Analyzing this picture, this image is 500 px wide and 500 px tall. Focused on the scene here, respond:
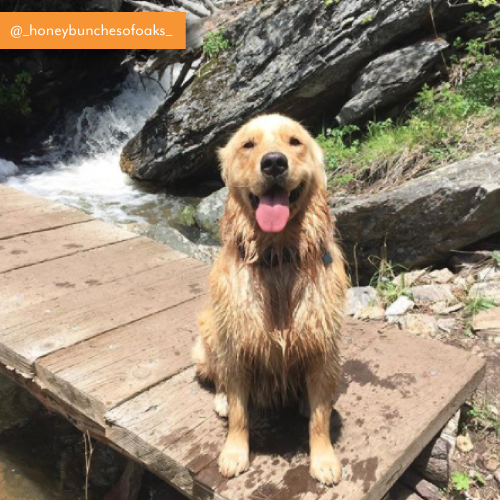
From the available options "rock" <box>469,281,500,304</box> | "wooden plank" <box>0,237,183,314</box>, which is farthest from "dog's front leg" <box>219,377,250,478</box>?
"rock" <box>469,281,500,304</box>

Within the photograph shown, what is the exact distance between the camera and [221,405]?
2375 millimetres

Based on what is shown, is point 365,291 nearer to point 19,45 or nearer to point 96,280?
point 96,280

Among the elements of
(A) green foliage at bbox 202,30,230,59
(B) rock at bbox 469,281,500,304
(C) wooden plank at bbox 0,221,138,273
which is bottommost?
(B) rock at bbox 469,281,500,304

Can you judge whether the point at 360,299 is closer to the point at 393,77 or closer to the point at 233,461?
the point at 233,461

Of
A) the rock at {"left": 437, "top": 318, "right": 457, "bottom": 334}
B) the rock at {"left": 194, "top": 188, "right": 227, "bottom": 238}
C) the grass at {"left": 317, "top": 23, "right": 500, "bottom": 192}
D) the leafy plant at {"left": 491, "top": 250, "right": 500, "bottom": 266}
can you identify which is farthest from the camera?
the rock at {"left": 194, "top": 188, "right": 227, "bottom": 238}

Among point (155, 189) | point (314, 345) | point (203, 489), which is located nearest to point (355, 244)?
point (314, 345)

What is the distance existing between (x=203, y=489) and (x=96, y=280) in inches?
81.0

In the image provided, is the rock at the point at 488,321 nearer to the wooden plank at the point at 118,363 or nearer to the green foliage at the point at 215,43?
the wooden plank at the point at 118,363

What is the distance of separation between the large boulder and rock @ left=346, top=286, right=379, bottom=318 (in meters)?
3.65

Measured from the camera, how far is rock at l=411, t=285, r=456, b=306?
12.9 ft

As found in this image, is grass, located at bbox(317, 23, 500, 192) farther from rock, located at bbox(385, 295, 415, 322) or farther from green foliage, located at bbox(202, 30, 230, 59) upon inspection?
green foliage, located at bbox(202, 30, 230, 59)

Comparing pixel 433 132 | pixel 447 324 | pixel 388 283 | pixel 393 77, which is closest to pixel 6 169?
pixel 393 77

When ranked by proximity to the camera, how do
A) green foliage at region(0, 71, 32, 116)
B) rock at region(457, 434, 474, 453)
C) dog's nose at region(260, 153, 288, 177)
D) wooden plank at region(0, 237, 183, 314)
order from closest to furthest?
dog's nose at region(260, 153, 288, 177)
rock at region(457, 434, 474, 453)
wooden plank at region(0, 237, 183, 314)
green foliage at region(0, 71, 32, 116)

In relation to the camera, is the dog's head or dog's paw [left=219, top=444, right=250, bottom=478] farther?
dog's paw [left=219, top=444, right=250, bottom=478]
